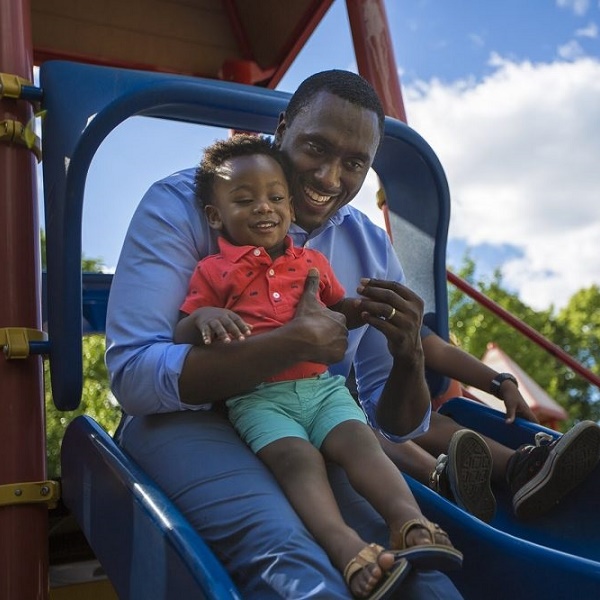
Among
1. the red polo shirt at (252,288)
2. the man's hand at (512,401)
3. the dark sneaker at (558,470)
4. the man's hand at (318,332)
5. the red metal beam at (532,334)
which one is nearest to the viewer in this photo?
the man's hand at (318,332)

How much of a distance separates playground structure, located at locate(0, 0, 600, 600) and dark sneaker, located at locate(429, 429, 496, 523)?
0.16 meters

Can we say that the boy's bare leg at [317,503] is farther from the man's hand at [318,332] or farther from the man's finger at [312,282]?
the man's finger at [312,282]

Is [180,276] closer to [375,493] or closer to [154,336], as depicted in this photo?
[154,336]

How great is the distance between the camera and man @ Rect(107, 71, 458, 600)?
1234 millimetres

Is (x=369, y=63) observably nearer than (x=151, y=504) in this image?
No

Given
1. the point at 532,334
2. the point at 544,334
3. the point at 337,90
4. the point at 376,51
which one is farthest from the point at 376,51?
the point at 544,334

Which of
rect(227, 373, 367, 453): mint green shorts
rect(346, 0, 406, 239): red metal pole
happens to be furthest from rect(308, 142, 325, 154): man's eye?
rect(346, 0, 406, 239): red metal pole

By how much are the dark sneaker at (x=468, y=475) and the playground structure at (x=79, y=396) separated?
6.4 inches

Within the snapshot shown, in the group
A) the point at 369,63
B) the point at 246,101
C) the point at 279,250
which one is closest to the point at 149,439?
the point at 279,250

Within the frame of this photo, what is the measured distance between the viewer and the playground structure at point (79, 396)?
1.41 m

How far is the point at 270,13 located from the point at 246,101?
2.54 metres

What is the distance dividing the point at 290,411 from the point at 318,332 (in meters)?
0.16

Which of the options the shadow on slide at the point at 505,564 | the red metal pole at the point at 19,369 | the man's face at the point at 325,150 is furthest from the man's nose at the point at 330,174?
the red metal pole at the point at 19,369

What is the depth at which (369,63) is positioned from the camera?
318 cm
